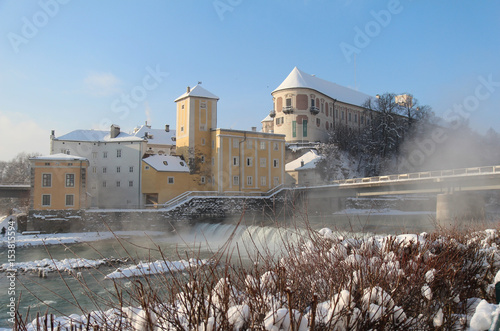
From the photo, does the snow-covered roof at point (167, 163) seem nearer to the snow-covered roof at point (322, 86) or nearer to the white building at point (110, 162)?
the white building at point (110, 162)

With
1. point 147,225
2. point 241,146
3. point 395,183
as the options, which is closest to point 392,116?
point 241,146

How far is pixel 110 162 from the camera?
158ft

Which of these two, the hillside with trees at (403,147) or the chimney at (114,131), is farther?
the hillside with trees at (403,147)

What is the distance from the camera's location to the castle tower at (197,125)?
49.5 metres

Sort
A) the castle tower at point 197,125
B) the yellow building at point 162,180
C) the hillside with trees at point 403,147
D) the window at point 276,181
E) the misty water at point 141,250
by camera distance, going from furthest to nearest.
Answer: the hillside with trees at point 403,147, the window at point 276,181, the castle tower at point 197,125, the yellow building at point 162,180, the misty water at point 141,250

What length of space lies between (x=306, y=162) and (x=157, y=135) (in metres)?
25.1

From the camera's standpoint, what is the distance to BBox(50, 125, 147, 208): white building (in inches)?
1826

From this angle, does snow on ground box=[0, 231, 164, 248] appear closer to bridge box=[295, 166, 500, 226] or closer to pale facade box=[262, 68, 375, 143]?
bridge box=[295, 166, 500, 226]

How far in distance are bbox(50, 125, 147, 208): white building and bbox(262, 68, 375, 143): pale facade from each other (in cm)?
2922

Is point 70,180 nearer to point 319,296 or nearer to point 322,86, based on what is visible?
point 319,296

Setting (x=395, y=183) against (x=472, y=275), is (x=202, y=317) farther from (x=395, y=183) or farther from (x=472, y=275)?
(x=395, y=183)

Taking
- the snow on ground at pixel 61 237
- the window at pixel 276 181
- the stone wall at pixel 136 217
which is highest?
the window at pixel 276 181

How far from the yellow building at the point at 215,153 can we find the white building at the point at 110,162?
1.95m

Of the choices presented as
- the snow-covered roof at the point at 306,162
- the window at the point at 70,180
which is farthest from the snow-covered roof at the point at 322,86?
the window at the point at 70,180
